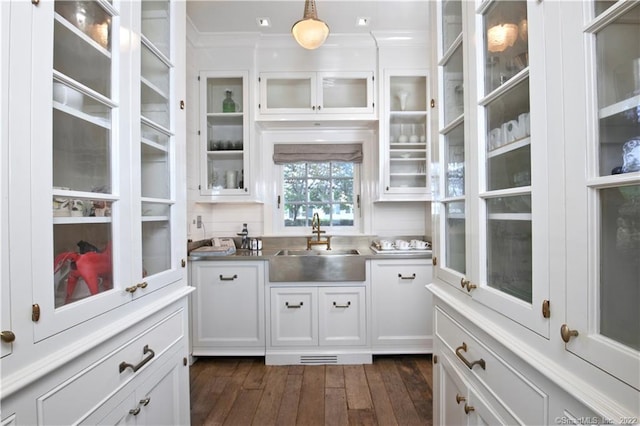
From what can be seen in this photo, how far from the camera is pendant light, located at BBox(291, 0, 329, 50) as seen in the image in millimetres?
1819

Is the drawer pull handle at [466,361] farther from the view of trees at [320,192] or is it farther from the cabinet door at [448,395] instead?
the view of trees at [320,192]

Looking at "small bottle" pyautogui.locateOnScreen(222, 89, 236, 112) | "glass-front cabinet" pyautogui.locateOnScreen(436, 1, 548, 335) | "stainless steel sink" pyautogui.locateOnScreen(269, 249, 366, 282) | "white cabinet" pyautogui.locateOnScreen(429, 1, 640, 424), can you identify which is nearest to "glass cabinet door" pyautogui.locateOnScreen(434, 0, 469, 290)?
"glass-front cabinet" pyautogui.locateOnScreen(436, 1, 548, 335)

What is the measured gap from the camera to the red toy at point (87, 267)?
0.82 meters

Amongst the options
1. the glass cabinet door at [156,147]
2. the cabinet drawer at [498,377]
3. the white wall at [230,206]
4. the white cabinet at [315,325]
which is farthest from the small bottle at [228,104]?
the cabinet drawer at [498,377]

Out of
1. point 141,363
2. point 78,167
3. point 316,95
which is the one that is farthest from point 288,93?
point 141,363

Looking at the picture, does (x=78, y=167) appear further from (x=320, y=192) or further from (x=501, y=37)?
(x=320, y=192)

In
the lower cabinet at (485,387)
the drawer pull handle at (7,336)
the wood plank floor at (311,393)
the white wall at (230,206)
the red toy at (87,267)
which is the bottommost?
the wood plank floor at (311,393)

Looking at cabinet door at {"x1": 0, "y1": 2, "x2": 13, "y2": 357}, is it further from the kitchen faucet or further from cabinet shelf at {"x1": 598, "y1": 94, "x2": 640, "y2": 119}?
the kitchen faucet

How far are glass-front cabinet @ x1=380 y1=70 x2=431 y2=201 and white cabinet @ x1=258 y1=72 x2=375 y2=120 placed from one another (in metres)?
0.26

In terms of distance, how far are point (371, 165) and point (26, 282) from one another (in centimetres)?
272

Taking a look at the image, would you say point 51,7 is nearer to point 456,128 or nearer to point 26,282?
point 26,282

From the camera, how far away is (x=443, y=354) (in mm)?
1343

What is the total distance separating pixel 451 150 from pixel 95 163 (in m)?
1.39

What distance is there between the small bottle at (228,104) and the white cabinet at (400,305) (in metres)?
1.90
